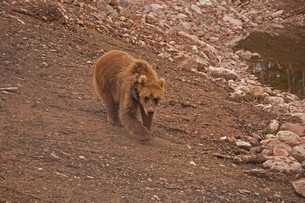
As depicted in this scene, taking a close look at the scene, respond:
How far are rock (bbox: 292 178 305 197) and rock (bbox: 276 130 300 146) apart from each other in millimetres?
1574

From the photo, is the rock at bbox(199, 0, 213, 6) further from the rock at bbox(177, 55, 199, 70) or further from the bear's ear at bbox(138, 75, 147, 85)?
the bear's ear at bbox(138, 75, 147, 85)

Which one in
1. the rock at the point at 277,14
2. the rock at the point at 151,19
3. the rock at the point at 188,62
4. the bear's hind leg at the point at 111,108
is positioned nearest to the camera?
the bear's hind leg at the point at 111,108

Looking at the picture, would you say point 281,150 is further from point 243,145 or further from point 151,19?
point 151,19

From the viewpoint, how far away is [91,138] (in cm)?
709

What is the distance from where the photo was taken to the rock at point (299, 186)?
6.65 m

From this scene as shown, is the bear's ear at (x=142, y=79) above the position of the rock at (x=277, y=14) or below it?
below

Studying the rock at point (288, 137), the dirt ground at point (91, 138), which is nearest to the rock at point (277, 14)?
the dirt ground at point (91, 138)

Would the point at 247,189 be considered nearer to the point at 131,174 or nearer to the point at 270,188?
the point at 270,188

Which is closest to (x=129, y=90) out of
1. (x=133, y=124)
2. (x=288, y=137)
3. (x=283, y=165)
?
(x=133, y=124)

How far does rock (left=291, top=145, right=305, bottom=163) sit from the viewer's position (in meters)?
7.67

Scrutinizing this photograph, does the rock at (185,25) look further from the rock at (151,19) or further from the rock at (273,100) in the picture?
the rock at (273,100)

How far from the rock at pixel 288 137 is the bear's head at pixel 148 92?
2320mm

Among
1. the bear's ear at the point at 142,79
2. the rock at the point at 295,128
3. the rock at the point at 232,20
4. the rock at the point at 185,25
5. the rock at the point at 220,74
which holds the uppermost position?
the rock at the point at 232,20

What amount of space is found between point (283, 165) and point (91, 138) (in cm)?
241
